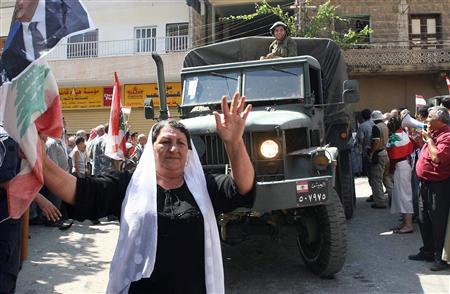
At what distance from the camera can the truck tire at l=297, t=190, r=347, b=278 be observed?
15.7ft

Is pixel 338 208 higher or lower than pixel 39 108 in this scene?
lower

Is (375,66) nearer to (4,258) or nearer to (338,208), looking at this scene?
(338,208)

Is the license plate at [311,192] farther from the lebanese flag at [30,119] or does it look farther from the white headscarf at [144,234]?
the lebanese flag at [30,119]

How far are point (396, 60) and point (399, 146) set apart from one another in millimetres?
14151

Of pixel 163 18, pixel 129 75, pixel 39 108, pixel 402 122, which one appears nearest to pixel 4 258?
pixel 39 108

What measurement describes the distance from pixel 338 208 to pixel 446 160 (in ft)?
4.46

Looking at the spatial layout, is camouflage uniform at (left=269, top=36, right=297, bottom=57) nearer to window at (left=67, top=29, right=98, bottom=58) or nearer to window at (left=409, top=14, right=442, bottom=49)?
window at (left=409, top=14, right=442, bottom=49)

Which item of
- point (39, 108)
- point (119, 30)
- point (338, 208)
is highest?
point (119, 30)

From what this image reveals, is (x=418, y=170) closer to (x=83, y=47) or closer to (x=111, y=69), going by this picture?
(x=111, y=69)

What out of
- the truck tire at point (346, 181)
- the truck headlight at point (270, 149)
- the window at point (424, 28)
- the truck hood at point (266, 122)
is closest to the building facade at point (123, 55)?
the window at point (424, 28)

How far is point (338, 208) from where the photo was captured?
4852mm

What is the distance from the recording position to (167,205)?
2309 mm

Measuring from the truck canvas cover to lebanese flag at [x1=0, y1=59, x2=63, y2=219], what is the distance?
17.7 feet

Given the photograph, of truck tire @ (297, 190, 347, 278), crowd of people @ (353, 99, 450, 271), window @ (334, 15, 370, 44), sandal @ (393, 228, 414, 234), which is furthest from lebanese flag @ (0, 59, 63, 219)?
window @ (334, 15, 370, 44)
